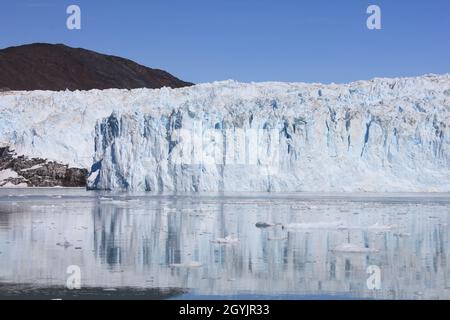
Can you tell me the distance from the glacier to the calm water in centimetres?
849

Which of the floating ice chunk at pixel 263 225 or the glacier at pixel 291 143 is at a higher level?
the glacier at pixel 291 143

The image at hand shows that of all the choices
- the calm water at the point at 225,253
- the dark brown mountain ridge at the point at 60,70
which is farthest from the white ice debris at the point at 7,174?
the calm water at the point at 225,253

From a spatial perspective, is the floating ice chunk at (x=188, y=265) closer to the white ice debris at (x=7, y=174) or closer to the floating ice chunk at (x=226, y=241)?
the floating ice chunk at (x=226, y=241)

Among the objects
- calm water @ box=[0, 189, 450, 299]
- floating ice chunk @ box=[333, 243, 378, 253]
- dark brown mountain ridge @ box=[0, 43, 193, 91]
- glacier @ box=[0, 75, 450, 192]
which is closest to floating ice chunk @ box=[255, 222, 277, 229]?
calm water @ box=[0, 189, 450, 299]

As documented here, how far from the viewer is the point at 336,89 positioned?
3027 cm

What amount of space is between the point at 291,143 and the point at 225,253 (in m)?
16.0

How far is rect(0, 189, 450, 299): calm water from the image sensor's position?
7.04m

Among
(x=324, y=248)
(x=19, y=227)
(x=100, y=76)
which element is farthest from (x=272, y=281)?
(x=100, y=76)

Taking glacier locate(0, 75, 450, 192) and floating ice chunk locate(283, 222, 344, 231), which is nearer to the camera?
floating ice chunk locate(283, 222, 344, 231)

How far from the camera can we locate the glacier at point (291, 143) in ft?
81.6

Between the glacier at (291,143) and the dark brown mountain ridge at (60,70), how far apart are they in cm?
1496

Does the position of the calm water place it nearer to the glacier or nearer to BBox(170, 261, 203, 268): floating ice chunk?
BBox(170, 261, 203, 268): floating ice chunk
